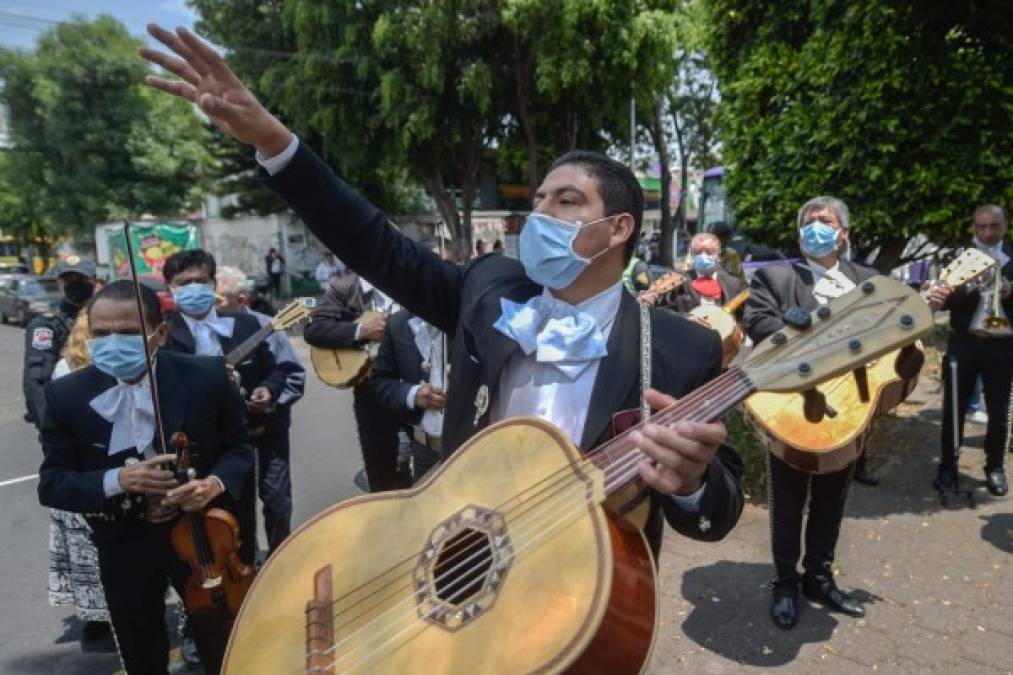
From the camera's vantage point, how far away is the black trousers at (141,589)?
2.70 meters

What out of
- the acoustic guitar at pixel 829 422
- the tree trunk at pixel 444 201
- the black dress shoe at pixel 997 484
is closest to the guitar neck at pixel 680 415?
the acoustic guitar at pixel 829 422

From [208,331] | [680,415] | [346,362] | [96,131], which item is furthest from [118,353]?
[96,131]

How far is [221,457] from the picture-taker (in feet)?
9.82

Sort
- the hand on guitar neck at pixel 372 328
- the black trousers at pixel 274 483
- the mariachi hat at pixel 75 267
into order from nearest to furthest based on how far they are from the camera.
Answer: the black trousers at pixel 274 483 < the hand on guitar neck at pixel 372 328 < the mariachi hat at pixel 75 267

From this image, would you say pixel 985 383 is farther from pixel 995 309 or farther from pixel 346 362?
pixel 346 362

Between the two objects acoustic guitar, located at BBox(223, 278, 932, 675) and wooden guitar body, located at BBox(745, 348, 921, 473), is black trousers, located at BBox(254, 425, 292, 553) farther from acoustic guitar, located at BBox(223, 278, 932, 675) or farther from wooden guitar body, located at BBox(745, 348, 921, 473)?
wooden guitar body, located at BBox(745, 348, 921, 473)

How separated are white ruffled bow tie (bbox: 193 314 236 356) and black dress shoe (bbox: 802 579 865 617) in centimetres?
367

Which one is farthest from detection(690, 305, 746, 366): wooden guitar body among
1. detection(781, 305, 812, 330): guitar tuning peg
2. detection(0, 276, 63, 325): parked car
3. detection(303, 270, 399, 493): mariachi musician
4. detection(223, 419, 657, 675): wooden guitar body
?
detection(0, 276, 63, 325): parked car

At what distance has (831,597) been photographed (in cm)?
377

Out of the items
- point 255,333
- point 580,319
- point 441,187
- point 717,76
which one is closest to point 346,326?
point 255,333

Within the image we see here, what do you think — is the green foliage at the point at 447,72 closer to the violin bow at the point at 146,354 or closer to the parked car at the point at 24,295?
the parked car at the point at 24,295

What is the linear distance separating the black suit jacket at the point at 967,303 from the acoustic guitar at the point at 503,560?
13.1ft

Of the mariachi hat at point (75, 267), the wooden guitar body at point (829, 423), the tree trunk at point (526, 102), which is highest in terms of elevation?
the tree trunk at point (526, 102)

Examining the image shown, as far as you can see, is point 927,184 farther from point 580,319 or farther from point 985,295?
point 580,319
